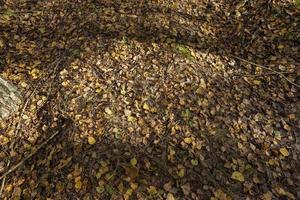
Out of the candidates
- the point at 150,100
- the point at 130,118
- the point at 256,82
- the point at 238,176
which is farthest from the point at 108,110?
the point at 256,82

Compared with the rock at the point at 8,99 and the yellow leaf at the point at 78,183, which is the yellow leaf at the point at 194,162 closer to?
the yellow leaf at the point at 78,183

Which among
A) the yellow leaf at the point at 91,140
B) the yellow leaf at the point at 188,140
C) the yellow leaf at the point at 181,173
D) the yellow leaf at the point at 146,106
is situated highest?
the yellow leaf at the point at 146,106

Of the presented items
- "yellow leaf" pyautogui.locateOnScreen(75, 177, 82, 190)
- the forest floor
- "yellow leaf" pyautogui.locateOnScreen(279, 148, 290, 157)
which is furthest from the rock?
"yellow leaf" pyautogui.locateOnScreen(279, 148, 290, 157)

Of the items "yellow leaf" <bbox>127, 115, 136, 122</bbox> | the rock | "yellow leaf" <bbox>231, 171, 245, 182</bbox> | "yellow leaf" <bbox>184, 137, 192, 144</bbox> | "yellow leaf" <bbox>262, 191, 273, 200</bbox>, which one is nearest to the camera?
"yellow leaf" <bbox>262, 191, 273, 200</bbox>

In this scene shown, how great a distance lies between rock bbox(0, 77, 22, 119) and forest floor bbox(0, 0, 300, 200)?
0.36ft

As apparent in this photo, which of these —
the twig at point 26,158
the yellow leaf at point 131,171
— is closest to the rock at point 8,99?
the twig at point 26,158

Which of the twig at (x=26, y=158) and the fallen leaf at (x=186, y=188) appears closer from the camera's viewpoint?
the fallen leaf at (x=186, y=188)

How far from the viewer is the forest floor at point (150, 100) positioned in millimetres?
3910

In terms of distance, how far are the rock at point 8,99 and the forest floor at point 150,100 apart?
0.11 metres

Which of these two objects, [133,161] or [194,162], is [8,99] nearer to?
[133,161]

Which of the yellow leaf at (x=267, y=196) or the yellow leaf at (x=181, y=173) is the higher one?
the yellow leaf at (x=181, y=173)

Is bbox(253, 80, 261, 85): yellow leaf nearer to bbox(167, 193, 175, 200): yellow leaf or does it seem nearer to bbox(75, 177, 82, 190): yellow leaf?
bbox(167, 193, 175, 200): yellow leaf

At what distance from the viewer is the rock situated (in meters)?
4.49

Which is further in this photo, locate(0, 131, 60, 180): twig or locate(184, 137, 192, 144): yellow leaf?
locate(184, 137, 192, 144): yellow leaf
